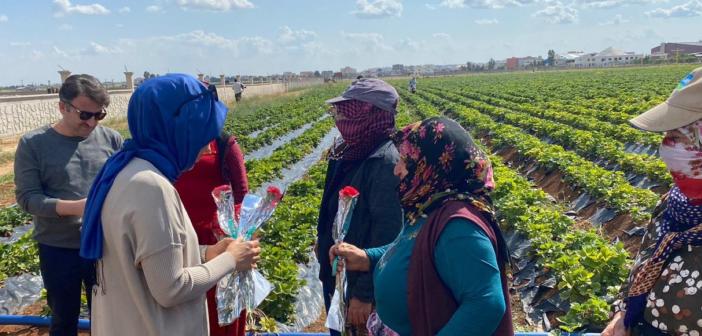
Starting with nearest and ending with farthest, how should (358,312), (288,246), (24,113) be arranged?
(358,312) < (288,246) < (24,113)

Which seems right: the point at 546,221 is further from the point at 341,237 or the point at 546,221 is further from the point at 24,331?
the point at 24,331

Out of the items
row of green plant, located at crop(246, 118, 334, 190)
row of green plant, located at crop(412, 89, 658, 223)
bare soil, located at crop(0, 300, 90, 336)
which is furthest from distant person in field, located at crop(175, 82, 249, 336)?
row of green plant, located at crop(246, 118, 334, 190)

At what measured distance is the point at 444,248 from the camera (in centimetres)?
182

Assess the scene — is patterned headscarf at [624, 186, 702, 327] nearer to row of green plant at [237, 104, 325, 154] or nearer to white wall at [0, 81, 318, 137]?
row of green plant at [237, 104, 325, 154]

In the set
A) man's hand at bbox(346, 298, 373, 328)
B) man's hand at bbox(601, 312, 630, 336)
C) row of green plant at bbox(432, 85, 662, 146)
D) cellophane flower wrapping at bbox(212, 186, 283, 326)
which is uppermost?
cellophane flower wrapping at bbox(212, 186, 283, 326)

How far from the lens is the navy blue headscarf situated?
183cm

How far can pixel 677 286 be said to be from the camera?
1.88 metres

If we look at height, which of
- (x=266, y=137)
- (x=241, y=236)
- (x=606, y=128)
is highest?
(x=241, y=236)

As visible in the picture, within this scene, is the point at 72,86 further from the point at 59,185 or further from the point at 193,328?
the point at 193,328

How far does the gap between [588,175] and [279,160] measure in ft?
20.5

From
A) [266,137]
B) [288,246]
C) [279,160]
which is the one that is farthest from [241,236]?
[266,137]

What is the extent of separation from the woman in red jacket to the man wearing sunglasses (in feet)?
1.74

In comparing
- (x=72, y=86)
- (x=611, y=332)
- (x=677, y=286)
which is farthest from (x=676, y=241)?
(x=72, y=86)

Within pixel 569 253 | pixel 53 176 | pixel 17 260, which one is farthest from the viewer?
pixel 17 260
